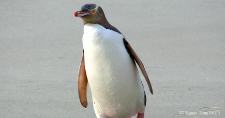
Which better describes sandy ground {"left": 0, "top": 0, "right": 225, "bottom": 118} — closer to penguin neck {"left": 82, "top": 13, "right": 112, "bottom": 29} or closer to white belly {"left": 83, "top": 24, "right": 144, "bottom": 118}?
white belly {"left": 83, "top": 24, "right": 144, "bottom": 118}

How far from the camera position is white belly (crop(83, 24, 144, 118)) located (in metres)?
3.15

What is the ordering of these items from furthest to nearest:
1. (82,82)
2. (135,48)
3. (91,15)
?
1. (135,48)
2. (82,82)
3. (91,15)

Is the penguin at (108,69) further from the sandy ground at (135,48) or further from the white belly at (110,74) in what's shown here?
the sandy ground at (135,48)

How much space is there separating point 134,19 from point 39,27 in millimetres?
1469

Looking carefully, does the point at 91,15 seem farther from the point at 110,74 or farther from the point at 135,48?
the point at 135,48

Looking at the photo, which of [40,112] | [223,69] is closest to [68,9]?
[223,69]

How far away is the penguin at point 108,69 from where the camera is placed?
3.16 meters

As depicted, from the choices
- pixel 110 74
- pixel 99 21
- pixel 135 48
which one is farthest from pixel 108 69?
pixel 135 48

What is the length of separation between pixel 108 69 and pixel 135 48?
310cm

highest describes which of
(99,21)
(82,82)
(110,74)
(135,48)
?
(99,21)

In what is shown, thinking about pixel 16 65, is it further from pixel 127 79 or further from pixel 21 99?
pixel 127 79

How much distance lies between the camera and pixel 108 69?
326cm

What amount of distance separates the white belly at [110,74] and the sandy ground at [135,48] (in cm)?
56

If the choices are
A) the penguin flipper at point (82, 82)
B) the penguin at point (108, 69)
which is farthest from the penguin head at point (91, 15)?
the penguin flipper at point (82, 82)
